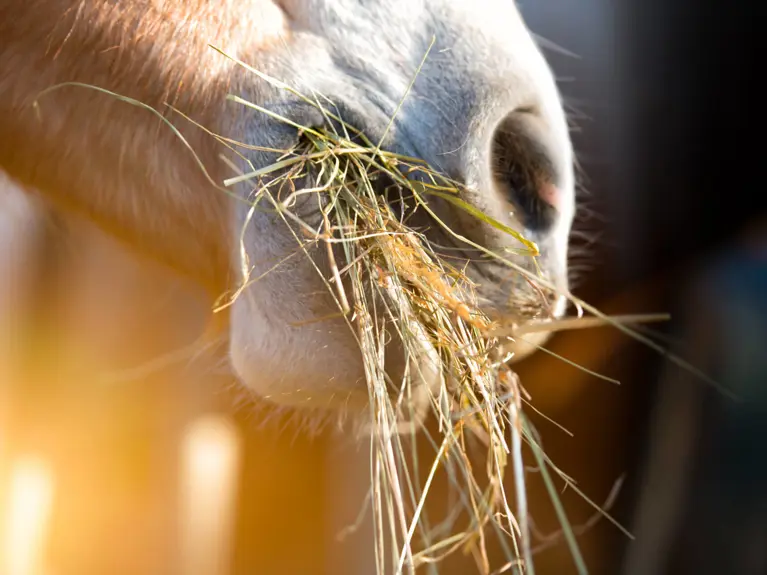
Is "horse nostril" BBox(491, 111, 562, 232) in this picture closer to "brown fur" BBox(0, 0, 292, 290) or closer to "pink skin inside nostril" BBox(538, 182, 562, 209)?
"pink skin inside nostril" BBox(538, 182, 562, 209)

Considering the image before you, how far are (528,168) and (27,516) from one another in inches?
50.9

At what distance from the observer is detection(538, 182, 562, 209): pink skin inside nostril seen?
1.40ft

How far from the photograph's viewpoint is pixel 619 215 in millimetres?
1120

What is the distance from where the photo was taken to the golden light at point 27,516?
118 cm

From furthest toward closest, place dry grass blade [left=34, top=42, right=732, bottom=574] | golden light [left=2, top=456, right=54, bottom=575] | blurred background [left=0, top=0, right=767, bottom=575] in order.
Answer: golden light [left=2, top=456, right=54, bottom=575] → blurred background [left=0, top=0, right=767, bottom=575] → dry grass blade [left=34, top=42, right=732, bottom=574]

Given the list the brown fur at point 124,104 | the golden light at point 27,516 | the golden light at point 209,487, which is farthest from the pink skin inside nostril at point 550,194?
the golden light at point 27,516

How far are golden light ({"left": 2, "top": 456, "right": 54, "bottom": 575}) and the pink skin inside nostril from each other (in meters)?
1.25

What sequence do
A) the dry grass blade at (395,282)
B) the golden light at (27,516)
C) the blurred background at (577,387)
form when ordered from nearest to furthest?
the dry grass blade at (395,282)
the blurred background at (577,387)
the golden light at (27,516)

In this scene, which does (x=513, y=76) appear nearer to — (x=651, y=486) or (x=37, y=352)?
(x=651, y=486)

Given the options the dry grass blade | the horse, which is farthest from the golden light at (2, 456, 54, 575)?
the dry grass blade

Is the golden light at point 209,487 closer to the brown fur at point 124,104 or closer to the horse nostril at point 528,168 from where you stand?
the brown fur at point 124,104

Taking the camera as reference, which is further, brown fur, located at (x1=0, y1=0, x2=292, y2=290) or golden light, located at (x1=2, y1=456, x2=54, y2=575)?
golden light, located at (x1=2, y1=456, x2=54, y2=575)

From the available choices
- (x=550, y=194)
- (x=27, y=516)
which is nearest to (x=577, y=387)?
(x=550, y=194)

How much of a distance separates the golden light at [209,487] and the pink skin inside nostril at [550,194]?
1.02 meters
